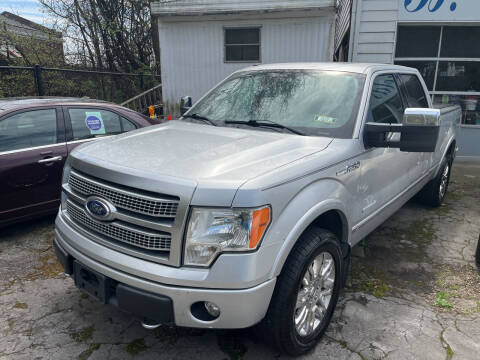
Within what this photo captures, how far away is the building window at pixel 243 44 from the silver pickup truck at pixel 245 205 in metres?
7.63

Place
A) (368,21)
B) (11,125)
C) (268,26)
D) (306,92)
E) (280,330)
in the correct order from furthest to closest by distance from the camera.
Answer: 1. (268,26)
2. (368,21)
3. (11,125)
4. (306,92)
5. (280,330)

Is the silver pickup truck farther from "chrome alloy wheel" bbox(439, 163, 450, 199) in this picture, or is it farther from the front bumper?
"chrome alloy wheel" bbox(439, 163, 450, 199)

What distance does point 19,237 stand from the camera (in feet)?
14.1

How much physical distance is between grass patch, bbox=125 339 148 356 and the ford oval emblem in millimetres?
953

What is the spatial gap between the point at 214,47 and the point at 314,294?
9455 millimetres

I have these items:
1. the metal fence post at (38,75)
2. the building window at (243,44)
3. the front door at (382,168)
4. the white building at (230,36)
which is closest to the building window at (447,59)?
the white building at (230,36)

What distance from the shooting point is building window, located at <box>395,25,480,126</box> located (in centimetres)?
801

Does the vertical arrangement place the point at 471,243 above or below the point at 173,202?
below

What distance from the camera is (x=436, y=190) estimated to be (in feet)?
17.0

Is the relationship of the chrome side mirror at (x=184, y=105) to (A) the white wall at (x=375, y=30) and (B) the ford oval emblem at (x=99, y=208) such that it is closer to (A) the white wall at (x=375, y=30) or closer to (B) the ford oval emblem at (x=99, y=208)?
(B) the ford oval emblem at (x=99, y=208)

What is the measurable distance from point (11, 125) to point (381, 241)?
13.9 ft

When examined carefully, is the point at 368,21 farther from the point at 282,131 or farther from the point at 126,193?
the point at 126,193

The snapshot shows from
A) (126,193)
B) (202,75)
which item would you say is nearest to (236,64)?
(202,75)

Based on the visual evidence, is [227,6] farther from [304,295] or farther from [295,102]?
[304,295]
